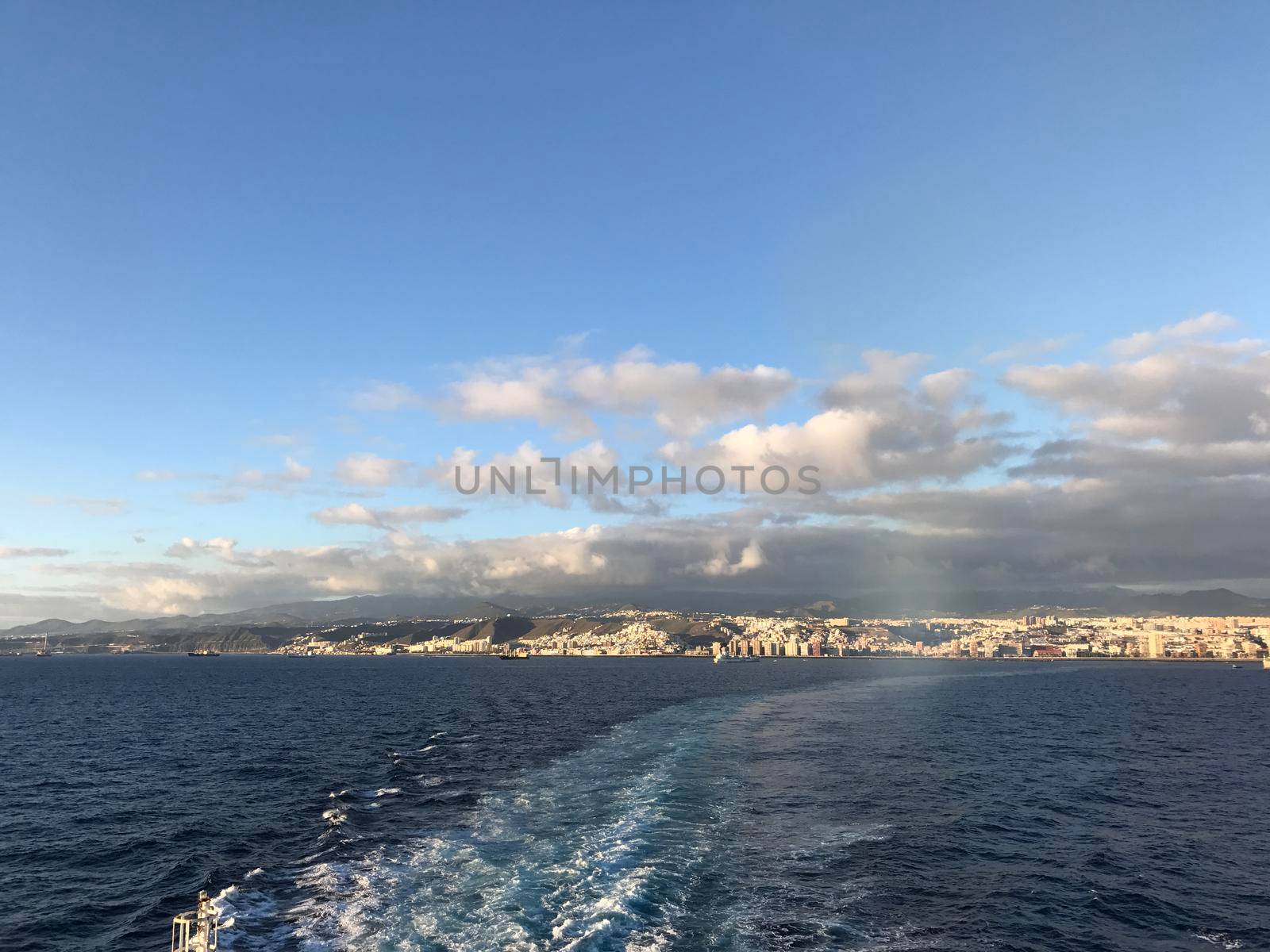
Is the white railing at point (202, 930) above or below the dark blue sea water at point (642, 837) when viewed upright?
above

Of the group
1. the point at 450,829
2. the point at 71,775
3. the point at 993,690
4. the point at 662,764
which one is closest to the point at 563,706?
the point at 662,764

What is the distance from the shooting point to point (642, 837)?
145ft

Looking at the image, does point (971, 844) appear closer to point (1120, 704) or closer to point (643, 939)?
point (643, 939)

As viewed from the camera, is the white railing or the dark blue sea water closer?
the white railing

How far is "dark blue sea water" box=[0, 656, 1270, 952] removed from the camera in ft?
107

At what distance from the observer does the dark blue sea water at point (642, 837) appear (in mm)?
32531

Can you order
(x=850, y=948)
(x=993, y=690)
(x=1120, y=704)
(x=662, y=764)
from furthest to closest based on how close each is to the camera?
(x=993, y=690) → (x=1120, y=704) → (x=662, y=764) → (x=850, y=948)

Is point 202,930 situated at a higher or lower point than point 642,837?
higher

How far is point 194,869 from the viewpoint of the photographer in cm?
4072

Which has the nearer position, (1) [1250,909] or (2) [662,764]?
(1) [1250,909]

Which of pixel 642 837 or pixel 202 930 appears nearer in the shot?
pixel 202 930

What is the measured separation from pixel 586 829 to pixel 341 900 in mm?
15820

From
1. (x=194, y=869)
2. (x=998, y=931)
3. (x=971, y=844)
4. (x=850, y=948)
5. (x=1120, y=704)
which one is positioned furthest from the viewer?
(x=1120, y=704)

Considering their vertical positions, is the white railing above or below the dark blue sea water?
above
